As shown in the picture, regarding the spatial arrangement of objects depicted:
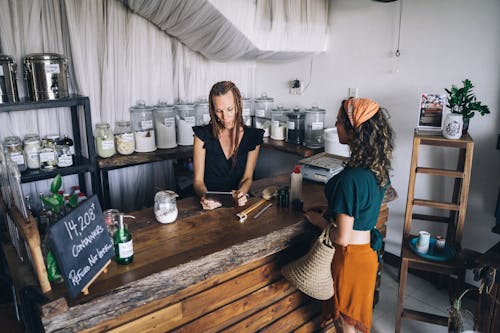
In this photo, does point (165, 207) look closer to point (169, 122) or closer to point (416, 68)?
point (169, 122)

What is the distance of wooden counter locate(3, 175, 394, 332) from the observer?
1.27 m

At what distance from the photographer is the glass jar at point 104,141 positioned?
2955 millimetres

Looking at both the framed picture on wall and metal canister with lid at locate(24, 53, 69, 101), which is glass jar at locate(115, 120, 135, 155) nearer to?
metal canister with lid at locate(24, 53, 69, 101)

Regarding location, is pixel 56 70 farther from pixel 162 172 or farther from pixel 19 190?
pixel 19 190

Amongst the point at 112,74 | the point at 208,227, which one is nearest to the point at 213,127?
the point at 208,227

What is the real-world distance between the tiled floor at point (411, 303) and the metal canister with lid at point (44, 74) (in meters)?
2.69

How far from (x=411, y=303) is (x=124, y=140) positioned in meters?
2.52

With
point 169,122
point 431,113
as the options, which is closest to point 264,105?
point 169,122

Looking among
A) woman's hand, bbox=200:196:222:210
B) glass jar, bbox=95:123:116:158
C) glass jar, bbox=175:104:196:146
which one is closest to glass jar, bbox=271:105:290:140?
glass jar, bbox=175:104:196:146

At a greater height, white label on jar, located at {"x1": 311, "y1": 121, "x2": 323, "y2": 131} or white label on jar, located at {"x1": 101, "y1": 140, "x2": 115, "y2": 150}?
white label on jar, located at {"x1": 311, "y1": 121, "x2": 323, "y2": 131}

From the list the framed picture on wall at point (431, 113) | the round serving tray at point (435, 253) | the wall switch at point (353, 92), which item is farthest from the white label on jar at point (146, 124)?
the round serving tray at point (435, 253)

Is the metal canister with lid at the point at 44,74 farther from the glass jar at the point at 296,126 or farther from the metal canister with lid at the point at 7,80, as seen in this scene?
the glass jar at the point at 296,126

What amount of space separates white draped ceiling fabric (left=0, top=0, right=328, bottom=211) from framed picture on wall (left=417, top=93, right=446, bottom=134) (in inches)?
48.1

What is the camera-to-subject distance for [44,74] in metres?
2.53
